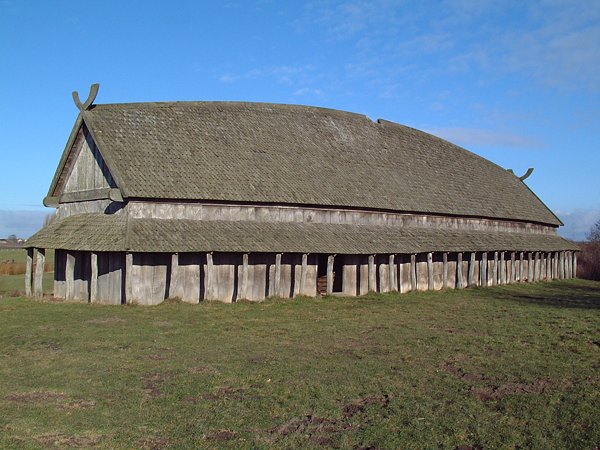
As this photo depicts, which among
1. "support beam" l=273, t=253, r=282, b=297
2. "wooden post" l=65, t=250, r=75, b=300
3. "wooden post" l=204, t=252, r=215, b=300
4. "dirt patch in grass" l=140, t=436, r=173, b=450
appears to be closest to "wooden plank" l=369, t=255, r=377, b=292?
"support beam" l=273, t=253, r=282, b=297

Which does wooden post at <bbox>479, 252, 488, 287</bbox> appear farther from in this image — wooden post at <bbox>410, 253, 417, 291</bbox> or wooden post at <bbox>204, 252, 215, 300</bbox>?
wooden post at <bbox>204, 252, 215, 300</bbox>

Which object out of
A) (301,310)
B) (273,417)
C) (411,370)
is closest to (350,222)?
(301,310)

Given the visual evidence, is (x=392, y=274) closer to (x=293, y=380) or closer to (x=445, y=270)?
(x=445, y=270)

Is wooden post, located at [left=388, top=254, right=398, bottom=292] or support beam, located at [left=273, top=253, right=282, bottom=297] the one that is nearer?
support beam, located at [left=273, top=253, right=282, bottom=297]

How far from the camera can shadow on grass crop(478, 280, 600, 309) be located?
26.7 metres

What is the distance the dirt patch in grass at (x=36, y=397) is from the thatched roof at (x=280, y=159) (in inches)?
525

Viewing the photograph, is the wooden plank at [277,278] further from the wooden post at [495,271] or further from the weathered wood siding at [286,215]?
the wooden post at [495,271]

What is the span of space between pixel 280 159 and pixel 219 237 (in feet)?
23.7

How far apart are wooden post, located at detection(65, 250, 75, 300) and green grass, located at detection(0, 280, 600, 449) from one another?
3911 millimetres

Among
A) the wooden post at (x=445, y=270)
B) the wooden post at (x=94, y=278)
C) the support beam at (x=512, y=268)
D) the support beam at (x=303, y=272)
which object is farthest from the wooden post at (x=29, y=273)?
the support beam at (x=512, y=268)

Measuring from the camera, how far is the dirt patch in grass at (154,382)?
33.2ft

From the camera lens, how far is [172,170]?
24.9 meters

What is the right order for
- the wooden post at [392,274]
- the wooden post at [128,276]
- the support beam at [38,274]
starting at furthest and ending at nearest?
1. the wooden post at [392,274]
2. the support beam at [38,274]
3. the wooden post at [128,276]

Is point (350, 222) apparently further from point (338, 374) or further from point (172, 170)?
point (338, 374)
